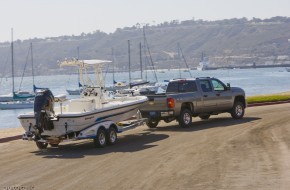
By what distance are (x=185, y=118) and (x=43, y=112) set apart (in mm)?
6854

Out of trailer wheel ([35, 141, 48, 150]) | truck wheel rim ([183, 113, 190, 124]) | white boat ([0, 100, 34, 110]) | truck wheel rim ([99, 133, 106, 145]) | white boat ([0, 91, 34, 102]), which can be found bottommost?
white boat ([0, 100, 34, 110])

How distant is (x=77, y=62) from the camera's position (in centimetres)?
1973

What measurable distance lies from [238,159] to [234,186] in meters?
2.96

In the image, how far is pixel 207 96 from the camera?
23.1 metres

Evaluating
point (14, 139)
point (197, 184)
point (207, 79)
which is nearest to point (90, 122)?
point (14, 139)

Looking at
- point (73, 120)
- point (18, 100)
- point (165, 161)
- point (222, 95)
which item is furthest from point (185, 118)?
point (18, 100)

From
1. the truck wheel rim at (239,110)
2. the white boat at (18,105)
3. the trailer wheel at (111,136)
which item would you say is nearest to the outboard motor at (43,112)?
the trailer wheel at (111,136)

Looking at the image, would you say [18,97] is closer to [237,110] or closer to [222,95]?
[237,110]

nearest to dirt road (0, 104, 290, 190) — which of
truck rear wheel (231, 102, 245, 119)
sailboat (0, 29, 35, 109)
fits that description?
truck rear wheel (231, 102, 245, 119)

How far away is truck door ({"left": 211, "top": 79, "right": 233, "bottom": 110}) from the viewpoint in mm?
23625

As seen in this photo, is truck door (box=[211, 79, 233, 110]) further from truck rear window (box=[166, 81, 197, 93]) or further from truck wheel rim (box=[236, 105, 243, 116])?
truck rear window (box=[166, 81, 197, 93])

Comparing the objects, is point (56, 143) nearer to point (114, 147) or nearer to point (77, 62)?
point (114, 147)

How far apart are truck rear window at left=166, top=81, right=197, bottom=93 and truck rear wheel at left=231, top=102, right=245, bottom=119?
2395mm

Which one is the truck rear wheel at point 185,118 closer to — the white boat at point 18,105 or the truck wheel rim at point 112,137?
the truck wheel rim at point 112,137
